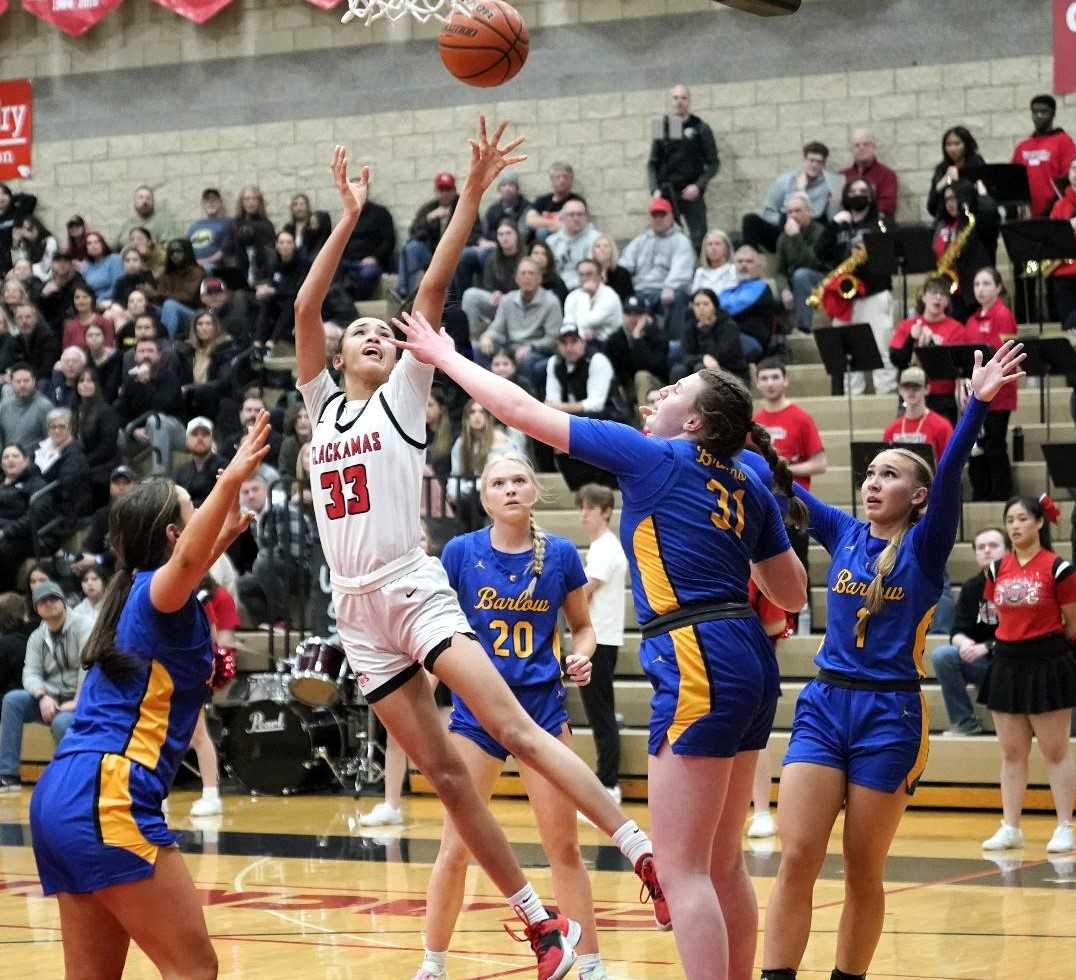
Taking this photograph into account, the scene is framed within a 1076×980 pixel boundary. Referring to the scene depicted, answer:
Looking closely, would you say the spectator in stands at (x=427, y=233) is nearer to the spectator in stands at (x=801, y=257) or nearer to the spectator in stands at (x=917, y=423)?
the spectator in stands at (x=801, y=257)

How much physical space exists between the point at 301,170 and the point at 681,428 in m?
15.9

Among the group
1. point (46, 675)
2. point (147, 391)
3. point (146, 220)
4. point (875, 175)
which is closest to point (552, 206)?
point (875, 175)

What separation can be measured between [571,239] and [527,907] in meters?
11.7

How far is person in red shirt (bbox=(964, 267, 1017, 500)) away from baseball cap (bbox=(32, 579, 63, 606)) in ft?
22.3

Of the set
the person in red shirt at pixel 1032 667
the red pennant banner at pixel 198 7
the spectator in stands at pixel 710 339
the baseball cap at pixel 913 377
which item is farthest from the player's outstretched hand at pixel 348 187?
the red pennant banner at pixel 198 7

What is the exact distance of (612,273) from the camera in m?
16.0

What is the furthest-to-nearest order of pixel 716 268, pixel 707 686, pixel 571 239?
1. pixel 571 239
2. pixel 716 268
3. pixel 707 686

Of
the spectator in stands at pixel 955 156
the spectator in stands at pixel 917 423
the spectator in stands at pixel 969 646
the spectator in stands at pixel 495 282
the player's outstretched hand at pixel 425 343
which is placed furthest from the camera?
the spectator in stands at pixel 495 282

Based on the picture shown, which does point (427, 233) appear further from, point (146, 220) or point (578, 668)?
point (578, 668)

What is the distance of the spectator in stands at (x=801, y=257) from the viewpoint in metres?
15.8

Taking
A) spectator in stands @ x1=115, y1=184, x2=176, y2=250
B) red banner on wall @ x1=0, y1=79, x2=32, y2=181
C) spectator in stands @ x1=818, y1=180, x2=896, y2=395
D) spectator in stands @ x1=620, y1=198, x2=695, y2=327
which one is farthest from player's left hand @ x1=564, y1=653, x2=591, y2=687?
red banner on wall @ x1=0, y1=79, x2=32, y2=181

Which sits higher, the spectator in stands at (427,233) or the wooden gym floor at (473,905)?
the spectator in stands at (427,233)

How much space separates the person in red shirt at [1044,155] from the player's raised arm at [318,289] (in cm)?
1025

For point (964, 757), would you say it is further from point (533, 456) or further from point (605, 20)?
point (605, 20)
